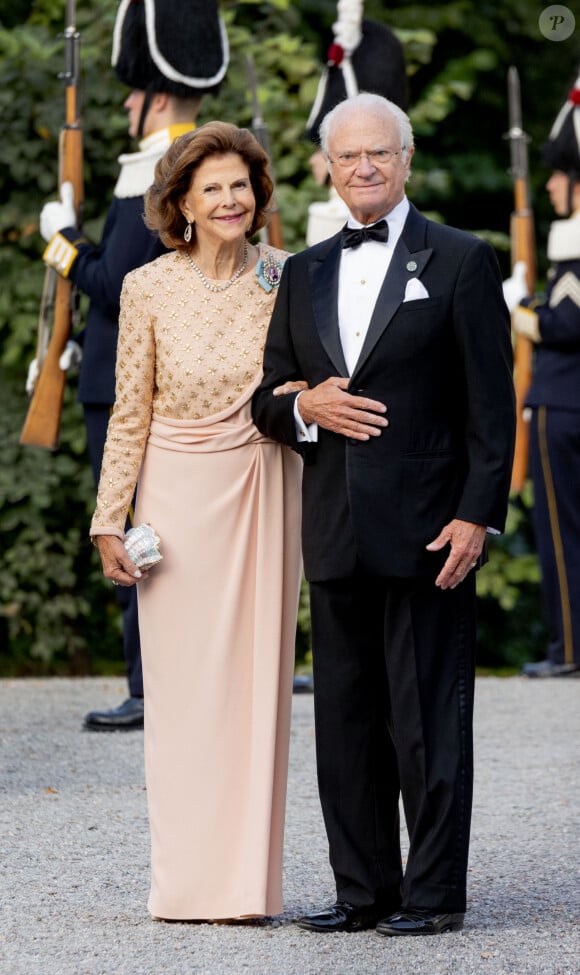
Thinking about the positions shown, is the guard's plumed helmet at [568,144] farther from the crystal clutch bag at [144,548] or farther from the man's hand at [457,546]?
the man's hand at [457,546]

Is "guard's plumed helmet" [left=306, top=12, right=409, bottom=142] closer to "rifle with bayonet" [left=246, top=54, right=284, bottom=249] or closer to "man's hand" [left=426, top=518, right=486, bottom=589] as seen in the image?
"rifle with bayonet" [left=246, top=54, right=284, bottom=249]

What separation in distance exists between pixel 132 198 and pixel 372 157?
2.73 m

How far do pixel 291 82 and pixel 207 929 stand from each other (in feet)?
21.3

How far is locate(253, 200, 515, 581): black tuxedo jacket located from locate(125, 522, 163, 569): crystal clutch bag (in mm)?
444

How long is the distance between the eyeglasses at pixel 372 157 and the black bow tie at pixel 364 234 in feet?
0.46

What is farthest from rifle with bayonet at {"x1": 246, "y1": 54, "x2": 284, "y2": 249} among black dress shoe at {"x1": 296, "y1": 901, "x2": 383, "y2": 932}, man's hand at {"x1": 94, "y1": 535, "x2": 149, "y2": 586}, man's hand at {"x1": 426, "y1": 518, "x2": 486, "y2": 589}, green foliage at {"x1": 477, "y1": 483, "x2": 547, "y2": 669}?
black dress shoe at {"x1": 296, "y1": 901, "x2": 383, "y2": 932}

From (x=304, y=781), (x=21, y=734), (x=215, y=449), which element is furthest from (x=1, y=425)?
(x=215, y=449)

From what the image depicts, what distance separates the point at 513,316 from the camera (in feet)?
32.4

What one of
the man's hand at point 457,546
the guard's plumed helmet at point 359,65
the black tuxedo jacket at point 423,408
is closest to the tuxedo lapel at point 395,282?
the black tuxedo jacket at point 423,408

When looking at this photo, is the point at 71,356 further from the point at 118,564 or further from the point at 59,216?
the point at 118,564

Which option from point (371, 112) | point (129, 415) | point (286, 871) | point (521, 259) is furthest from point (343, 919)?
point (521, 259)

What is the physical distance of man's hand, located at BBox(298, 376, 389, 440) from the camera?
443 centimetres

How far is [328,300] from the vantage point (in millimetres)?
4531

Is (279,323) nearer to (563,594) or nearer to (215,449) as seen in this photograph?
(215,449)
